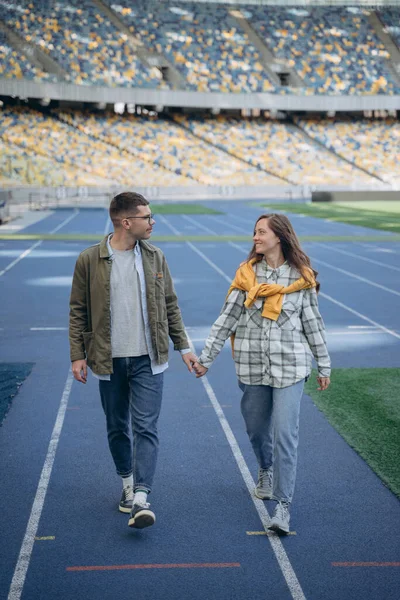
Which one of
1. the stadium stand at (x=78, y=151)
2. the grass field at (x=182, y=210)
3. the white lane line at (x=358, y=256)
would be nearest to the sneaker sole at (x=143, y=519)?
the white lane line at (x=358, y=256)

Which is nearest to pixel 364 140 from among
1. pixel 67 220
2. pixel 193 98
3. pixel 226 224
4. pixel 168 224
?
pixel 193 98

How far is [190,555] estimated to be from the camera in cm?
488

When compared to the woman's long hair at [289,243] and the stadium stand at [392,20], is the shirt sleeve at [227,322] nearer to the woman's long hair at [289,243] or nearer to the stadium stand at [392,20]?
the woman's long hair at [289,243]

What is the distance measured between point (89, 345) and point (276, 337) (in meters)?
1.17

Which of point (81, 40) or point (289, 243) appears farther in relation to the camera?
point (81, 40)

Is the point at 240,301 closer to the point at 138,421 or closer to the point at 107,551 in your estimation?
the point at 138,421

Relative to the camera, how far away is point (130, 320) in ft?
17.2

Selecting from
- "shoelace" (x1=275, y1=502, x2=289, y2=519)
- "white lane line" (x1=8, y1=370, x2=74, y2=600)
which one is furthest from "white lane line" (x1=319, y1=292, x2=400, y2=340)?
"shoelace" (x1=275, y1=502, x2=289, y2=519)

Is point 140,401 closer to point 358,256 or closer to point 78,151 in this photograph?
point 358,256

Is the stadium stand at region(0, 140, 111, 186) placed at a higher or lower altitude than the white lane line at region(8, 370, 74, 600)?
higher

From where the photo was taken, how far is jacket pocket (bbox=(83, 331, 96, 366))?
207 inches

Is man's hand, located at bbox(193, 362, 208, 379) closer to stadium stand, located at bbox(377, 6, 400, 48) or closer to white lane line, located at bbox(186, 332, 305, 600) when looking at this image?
white lane line, located at bbox(186, 332, 305, 600)

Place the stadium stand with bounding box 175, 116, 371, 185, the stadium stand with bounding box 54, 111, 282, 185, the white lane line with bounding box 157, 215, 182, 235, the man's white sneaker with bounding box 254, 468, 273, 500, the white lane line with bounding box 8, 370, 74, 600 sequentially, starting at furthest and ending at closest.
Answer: the stadium stand with bounding box 175, 116, 371, 185 < the stadium stand with bounding box 54, 111, 282, 185 < the white lane line with bounding box 157, 215, 182, 235 < the man's white sneaker with bounding box 254, 468, 273, 500 < the white lane line with bounding box 8, 370, 74, 600

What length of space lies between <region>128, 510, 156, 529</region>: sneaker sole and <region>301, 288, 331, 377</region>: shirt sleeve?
1397 millimetres
